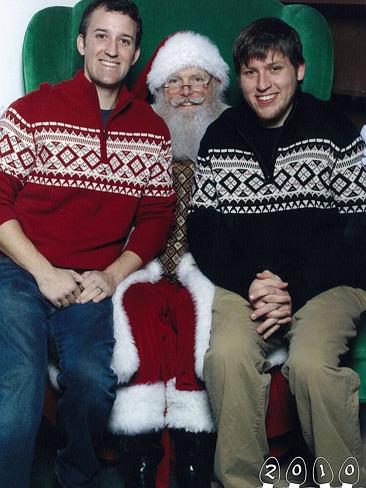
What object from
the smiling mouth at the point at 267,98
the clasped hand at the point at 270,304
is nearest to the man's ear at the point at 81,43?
the smiling mouth at the point at 267,98

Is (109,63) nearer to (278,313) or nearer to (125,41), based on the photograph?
(125,41)

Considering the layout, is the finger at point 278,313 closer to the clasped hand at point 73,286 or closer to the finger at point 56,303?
the clasped hand at point 73,286

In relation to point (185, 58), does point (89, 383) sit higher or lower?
lower

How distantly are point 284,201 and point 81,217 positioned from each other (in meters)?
0.56

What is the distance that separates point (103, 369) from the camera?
1.78 metres

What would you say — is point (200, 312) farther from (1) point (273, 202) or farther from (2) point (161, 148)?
(2) point (161, 148)

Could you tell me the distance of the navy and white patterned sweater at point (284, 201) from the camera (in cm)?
204

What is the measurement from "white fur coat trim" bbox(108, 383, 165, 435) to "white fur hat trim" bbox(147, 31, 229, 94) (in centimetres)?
104

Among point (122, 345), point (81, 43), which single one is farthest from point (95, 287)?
point (81, 43)

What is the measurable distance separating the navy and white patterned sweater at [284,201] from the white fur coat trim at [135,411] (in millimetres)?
367

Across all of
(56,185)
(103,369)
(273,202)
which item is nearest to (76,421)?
(103,369)

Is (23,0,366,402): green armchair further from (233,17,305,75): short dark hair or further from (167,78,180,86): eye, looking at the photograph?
(233,17,305,75): short dark hair

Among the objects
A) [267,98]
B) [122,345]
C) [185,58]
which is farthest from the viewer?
[185,58]

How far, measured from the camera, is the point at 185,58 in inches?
93.3
